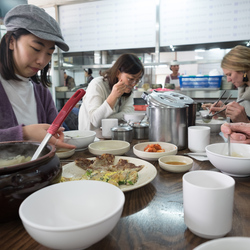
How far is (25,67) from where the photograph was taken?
1635mm

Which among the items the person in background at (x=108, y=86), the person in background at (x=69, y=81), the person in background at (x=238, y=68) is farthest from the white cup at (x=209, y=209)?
the person in background at (x=69, y=81)

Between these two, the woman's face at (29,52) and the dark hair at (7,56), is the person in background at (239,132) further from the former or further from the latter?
the dark hair at (7,56)

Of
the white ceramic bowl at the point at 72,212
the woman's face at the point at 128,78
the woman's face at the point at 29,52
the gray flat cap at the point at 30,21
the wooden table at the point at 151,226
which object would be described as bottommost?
the wooden table at the point at 151,226

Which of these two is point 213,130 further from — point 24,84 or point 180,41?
point 180,41

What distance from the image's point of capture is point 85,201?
61 centimetres

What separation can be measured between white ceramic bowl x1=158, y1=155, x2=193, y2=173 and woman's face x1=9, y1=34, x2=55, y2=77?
118cm

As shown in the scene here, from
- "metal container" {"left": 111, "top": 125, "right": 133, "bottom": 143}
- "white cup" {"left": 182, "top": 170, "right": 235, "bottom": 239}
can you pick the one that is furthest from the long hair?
"white cup" {"left": 182, "top": 170, "right": 235, "bottom": 239}

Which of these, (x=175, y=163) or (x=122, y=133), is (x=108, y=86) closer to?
(x=122, y=133)

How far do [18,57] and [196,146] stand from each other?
1395mm

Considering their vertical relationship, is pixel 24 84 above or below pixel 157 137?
above

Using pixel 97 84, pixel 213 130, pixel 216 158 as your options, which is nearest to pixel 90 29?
pixel 97 84

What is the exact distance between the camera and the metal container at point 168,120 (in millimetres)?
1324

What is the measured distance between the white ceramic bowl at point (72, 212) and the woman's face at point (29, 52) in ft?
4.09

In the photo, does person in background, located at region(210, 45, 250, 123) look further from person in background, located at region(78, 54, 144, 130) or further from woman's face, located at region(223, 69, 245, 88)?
person in background, located at region(78, 54, 144, 130)
